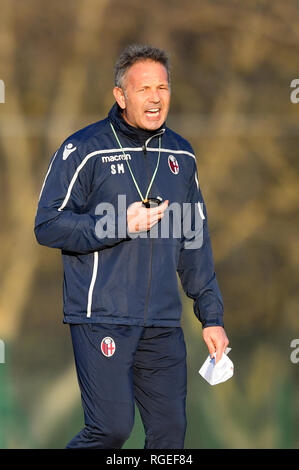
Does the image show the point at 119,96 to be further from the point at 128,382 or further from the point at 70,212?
the point at 128,382

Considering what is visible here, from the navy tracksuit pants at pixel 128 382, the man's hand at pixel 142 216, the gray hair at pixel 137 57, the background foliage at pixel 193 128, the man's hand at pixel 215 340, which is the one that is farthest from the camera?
the background foliage at pixel 193 128

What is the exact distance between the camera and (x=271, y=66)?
6949 mm

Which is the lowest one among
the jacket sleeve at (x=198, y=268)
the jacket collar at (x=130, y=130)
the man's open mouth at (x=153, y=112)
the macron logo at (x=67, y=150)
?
the jacket sleeve at (x=198, y=268)

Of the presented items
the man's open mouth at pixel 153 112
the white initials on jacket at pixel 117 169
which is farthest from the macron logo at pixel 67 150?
the man's open mouth at pixel 153 112

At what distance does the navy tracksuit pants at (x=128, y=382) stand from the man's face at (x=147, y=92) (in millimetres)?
684

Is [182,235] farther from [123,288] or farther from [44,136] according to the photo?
[44,136]

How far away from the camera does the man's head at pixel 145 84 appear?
331cm

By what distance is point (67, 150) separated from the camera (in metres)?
3.29

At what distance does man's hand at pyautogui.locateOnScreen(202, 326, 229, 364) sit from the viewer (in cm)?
343

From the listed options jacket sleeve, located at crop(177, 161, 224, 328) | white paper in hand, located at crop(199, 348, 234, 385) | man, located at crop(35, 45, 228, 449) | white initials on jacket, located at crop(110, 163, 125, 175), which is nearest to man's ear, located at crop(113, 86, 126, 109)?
man, located at crop(35, 45, 228, 449)

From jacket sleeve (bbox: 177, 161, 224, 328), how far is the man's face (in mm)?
300

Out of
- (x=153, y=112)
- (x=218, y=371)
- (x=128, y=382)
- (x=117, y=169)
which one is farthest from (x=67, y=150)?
(x=218, y=371)

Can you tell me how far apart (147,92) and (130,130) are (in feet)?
0.45

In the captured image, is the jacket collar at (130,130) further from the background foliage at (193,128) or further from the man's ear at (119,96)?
the background foliage at (193,128)
